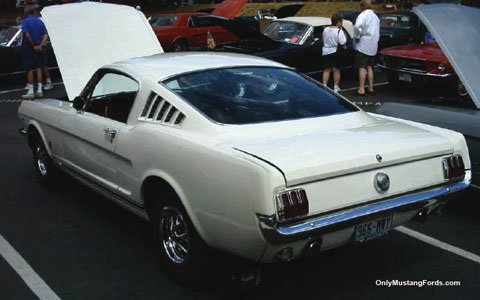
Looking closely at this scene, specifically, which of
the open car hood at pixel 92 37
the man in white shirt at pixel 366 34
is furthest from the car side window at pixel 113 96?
the man in white shirt at pixel 366 34

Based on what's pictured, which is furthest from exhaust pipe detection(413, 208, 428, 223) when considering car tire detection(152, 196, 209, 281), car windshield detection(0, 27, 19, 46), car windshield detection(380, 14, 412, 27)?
car windshield detection(380, 14, 412, 27)

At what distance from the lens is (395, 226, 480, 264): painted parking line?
419cm

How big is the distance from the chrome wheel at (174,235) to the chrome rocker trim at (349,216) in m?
0.81

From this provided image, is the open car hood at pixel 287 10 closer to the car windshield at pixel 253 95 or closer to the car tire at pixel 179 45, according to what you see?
the car tire at pixel 179 45

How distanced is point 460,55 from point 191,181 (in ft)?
9.03

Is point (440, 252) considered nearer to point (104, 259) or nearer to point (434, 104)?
point (434, 104)

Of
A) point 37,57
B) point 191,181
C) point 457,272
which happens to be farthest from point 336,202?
point 37,57

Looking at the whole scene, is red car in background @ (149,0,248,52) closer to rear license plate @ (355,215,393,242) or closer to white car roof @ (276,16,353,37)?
white car roof @ (276,16,353,37)

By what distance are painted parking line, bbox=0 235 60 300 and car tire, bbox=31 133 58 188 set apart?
120cm

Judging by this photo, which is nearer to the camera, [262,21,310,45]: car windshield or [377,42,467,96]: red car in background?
[377,42,467,96]: red car in background

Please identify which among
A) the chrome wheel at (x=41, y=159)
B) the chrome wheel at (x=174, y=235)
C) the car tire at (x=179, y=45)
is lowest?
the car tire at (x=179, y=45)

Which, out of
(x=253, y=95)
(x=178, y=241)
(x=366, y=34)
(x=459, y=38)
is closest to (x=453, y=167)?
(x=253, y=95)

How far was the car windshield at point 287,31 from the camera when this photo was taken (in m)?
12.1

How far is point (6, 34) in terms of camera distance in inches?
537
